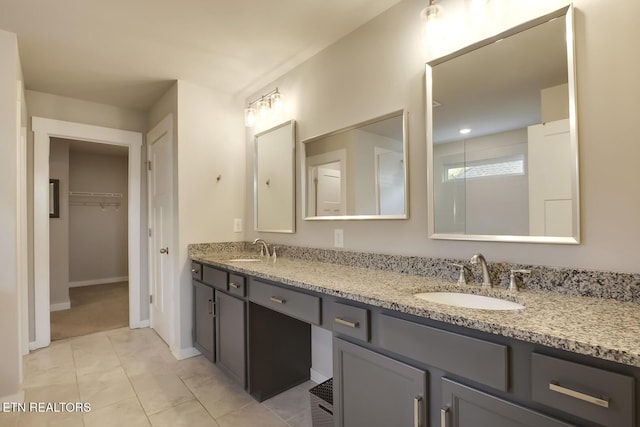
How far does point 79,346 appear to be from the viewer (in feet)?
9.41

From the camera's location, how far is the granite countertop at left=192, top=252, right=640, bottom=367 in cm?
73

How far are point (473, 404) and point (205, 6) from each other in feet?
7.01

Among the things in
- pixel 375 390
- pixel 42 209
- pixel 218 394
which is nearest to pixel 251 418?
pixel 218 394

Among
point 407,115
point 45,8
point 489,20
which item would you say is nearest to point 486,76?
point 489,20

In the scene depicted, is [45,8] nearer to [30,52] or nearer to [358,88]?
[30,52]

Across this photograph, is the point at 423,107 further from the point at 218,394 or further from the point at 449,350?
the point at 218,394

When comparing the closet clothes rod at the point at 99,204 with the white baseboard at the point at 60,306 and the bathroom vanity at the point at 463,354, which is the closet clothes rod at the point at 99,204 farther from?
the bathroom vanity at the point at 463,354

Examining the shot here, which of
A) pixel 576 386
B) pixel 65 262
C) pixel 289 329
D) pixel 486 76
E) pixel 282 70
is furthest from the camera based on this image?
pixel 65 262

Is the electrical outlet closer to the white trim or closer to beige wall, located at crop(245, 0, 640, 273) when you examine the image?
beige wall, located at crop(245, 0, 640, 273)

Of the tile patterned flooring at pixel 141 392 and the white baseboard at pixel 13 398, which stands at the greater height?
the white baseboard at pixel 13 398

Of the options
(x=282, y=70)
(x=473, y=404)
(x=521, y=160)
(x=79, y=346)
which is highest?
(x=282, y=70)

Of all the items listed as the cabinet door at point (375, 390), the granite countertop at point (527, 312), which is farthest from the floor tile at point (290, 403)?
the granite countertop at point (527, 312)

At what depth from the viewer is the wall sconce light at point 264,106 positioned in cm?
255

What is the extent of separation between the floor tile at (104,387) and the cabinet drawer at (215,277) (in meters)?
0.83
